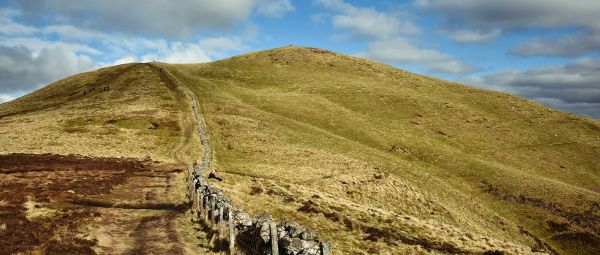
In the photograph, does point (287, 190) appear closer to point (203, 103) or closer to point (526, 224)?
point (526, 224)

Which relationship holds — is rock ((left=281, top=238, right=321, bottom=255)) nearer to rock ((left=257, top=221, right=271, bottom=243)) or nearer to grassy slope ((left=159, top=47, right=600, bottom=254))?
rock ((left=257, top=221, right=271, bottom=243))

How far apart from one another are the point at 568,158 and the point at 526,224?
3576cm

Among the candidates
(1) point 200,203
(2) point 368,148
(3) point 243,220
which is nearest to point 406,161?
(2) point 368,148

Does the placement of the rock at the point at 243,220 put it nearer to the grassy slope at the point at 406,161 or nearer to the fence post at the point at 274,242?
the fence post at the point at 274,242

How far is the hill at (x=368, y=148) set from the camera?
37.9 meters

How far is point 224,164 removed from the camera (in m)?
53.4

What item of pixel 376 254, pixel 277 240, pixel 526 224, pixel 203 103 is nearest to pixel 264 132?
pixel 203 103

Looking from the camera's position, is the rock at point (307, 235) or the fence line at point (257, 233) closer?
the fence line at point (257, 233)

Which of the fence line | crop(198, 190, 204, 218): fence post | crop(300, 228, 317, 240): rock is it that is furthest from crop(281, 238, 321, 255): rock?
crop(198, 190, 204, 218): fence post

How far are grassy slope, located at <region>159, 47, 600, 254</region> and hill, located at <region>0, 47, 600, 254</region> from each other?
0.24 meters

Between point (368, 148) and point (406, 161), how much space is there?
6735 mm

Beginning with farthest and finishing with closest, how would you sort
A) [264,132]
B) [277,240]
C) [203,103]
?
[203,103], [264,132], [277,240]

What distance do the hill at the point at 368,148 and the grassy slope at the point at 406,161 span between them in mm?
240

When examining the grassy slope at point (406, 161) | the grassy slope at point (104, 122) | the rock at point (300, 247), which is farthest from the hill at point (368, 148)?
the rock at point (300, 247)
